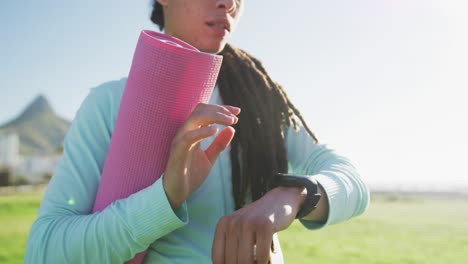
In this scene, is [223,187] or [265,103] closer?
[223,187]

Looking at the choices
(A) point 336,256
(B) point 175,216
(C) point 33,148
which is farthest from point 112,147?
(C) point 33,148

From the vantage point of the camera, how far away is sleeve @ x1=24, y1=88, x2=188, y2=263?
1.20 meters

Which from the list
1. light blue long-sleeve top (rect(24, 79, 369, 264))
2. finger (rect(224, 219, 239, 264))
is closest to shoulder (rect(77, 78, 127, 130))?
light blue long-sleeve top (rect(24, 79, 369, 264))

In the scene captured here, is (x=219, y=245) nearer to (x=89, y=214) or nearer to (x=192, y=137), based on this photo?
(x=192, y=137)

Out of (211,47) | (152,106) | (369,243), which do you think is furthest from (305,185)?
(369,243)

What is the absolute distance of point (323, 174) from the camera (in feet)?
4.64

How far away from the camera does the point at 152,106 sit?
124cm

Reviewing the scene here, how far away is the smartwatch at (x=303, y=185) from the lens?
1.20 metres

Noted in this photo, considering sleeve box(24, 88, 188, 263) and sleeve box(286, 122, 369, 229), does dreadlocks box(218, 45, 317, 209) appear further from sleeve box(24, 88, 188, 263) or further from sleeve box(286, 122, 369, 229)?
sleeve box(24, 88, 188, 263)

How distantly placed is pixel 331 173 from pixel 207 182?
1.15 feet

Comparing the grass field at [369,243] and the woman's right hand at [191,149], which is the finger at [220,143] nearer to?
the woman's right hand at [191,149]

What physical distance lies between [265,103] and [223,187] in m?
0.33

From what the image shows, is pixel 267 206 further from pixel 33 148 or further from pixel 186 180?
pixel 33 148

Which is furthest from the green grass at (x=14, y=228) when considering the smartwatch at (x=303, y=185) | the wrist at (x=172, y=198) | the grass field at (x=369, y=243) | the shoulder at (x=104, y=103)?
the smartwatch at (x=303, y=185)
